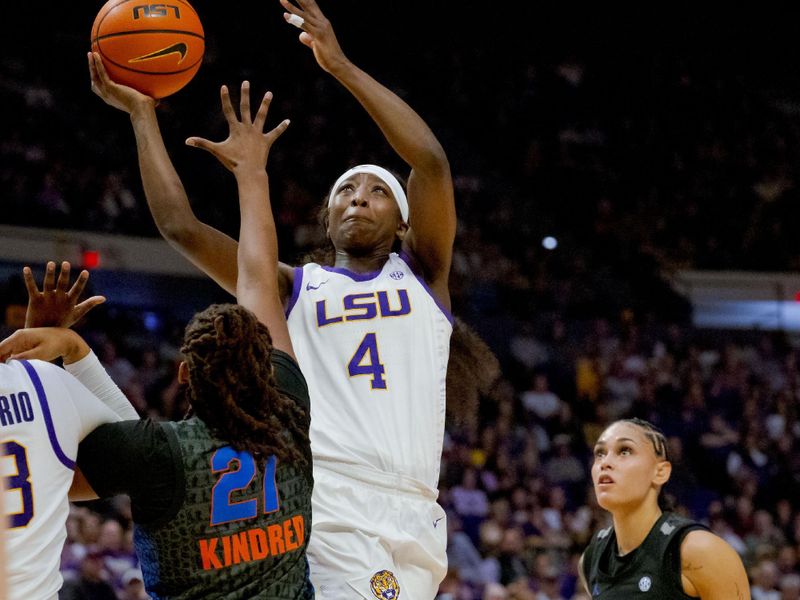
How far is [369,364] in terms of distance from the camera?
3.79m

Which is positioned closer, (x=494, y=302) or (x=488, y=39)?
(x=494, y=302)

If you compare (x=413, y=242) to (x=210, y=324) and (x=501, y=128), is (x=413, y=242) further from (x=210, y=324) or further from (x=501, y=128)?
(x=501, y=128)

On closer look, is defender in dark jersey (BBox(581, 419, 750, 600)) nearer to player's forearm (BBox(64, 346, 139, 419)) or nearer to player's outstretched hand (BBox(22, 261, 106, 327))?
player's forearm (BBox(64, 346, 139, 419))

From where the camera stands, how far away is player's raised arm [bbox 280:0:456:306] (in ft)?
12.3

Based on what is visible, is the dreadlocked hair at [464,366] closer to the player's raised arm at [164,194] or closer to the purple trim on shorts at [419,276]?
the purple trim on shorts at [419,276]

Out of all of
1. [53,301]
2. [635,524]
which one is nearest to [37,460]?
[53,301]

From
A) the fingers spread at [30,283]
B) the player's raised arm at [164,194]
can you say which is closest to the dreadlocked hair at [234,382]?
the fingers spread at [30,283]

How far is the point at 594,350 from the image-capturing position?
578 inches

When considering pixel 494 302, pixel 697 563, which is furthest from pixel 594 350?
pixel 697 563

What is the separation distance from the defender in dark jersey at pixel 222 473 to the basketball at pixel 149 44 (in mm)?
1107

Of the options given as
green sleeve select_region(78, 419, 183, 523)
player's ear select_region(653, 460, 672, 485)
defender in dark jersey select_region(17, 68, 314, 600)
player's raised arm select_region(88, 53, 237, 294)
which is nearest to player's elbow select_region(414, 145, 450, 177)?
player's raised arm select_region(88, 53, 237, 294)

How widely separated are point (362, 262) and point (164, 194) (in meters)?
0.73

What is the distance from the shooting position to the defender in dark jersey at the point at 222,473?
2928 mm

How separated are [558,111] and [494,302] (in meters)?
5.47
